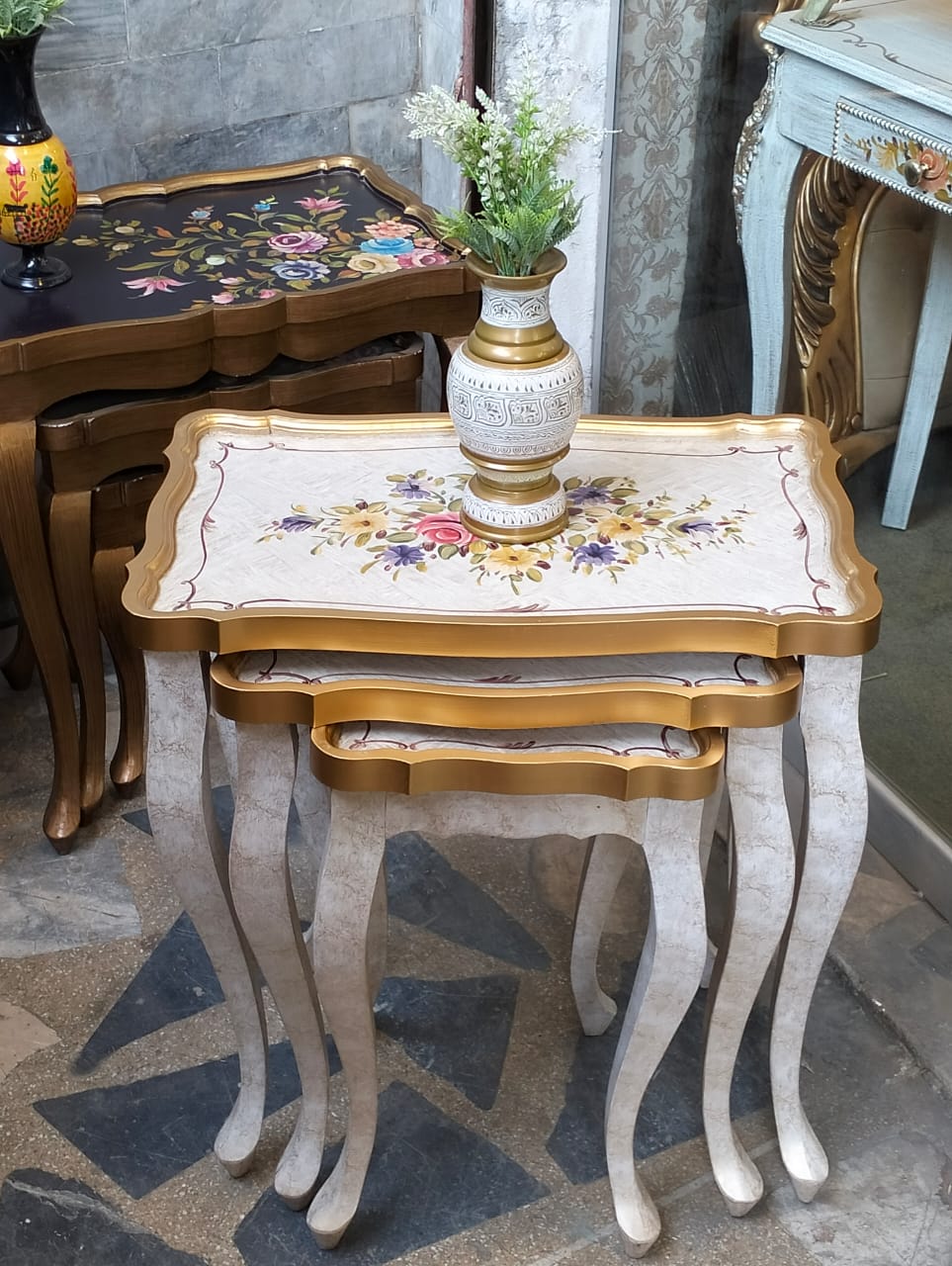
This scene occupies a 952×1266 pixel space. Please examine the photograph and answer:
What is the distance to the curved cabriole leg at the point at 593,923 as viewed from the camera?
5.71ft

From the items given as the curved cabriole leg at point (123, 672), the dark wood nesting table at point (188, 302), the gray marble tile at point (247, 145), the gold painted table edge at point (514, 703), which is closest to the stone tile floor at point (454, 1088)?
the curved cabriole leg at point (123, 672)

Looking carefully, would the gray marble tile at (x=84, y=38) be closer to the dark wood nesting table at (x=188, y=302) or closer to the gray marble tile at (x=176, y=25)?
the gray marble tile at (x=176, y=25)

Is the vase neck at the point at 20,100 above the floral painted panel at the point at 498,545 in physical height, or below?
above

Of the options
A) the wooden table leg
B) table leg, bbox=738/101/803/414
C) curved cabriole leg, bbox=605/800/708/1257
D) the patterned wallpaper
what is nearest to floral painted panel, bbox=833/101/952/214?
table leg, bbox=738/101/803/414

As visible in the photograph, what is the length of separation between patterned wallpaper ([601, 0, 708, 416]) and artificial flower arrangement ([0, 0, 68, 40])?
91 centimetres

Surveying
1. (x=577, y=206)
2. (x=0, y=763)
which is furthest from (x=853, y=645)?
(x=0, y=763)

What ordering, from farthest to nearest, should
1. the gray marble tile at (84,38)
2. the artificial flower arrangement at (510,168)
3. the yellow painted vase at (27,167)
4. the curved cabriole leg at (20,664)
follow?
the curved cabriole leg at (20,664) → the gray marble tile at (84,38) → the yellow painted vase at (27,167) → the artificial flower arrangement at (510,168)

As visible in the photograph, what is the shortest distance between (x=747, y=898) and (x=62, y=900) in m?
1.06

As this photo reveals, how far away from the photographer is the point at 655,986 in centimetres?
142

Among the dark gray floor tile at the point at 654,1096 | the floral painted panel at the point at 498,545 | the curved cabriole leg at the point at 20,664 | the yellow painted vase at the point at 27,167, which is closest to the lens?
the floral painted panel at the point at 498,545

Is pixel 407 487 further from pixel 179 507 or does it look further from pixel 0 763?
pixel 0 763

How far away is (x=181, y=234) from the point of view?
206 cm

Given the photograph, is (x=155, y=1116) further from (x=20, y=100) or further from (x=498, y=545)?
(x=20, y=100)

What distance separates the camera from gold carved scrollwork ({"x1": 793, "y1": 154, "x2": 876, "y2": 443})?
192cm
